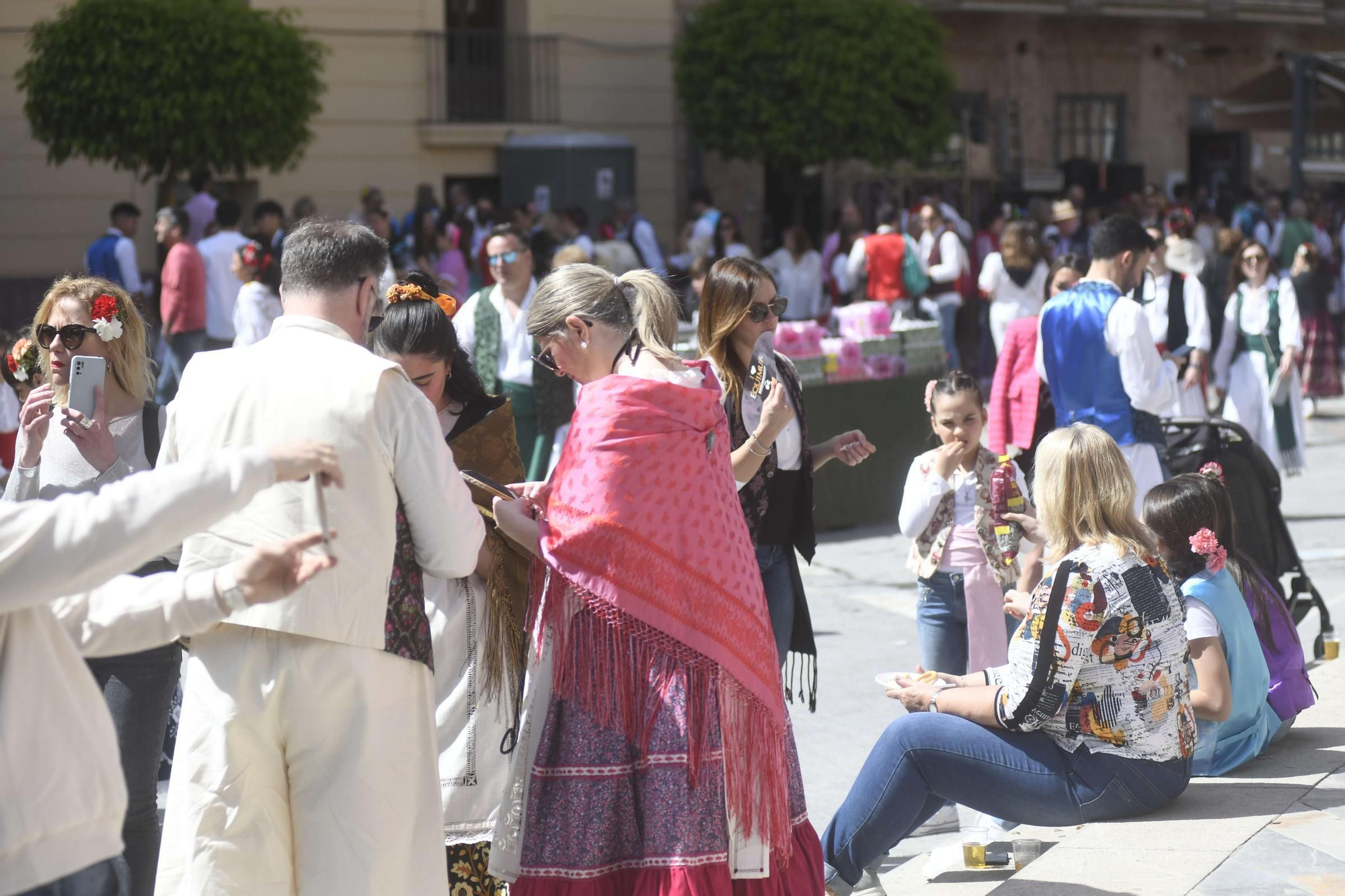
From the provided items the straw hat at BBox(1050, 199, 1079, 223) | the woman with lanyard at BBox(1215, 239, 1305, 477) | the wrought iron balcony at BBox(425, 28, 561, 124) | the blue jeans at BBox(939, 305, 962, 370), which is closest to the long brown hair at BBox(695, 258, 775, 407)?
the woman with lanyard at BBox(1215, 239, 1305, 477)

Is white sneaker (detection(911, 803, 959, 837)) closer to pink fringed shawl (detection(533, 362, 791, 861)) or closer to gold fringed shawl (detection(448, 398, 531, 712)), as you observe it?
pink fringed shawl (detection(533, 362, 791, 861))

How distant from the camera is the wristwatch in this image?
2475mm

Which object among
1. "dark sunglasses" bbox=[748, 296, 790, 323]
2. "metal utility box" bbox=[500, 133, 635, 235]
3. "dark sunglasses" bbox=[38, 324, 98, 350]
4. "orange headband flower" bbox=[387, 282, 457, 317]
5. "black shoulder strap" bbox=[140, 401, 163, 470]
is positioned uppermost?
"metal utility box" bbox=[500, 133, 635, 235]

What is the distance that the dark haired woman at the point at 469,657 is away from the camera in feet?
12.6

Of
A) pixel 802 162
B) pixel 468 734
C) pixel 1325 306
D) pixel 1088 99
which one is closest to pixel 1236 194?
pixel 1088 99

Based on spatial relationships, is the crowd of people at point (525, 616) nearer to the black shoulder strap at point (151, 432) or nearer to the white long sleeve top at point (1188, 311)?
the black shoulder strap at point (151, 432)

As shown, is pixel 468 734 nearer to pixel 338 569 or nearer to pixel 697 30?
pixel 338 569

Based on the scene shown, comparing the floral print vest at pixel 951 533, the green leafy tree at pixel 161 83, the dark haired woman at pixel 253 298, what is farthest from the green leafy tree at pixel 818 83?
the floral print vest at pixel 951 533

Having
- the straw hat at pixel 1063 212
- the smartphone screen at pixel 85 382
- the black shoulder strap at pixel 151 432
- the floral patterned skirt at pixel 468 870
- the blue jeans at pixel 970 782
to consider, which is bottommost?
the floral patterned skirt at pixel 468 870

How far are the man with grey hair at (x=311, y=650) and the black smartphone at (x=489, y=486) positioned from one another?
56cm

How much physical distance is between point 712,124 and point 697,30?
139 cm

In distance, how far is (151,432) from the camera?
406 centimetres

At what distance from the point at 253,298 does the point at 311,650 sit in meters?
7.39

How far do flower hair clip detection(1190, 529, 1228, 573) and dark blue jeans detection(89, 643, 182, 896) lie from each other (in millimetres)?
2786
